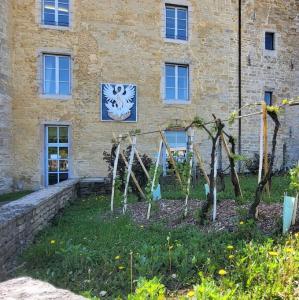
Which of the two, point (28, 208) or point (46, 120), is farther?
point (46, 120)

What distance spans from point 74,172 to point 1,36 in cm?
494

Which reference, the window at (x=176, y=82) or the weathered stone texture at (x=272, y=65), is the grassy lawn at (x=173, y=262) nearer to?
the window at (x=176, y=82)

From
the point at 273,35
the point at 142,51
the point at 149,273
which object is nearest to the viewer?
the point at 149,273

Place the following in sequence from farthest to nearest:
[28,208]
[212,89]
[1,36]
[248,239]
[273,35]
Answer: [273,35] → [212,89] → [1,36] → [28,208] → [248,239]

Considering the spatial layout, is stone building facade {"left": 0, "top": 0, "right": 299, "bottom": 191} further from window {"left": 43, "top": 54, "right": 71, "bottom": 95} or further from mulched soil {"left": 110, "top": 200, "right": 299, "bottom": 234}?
mulched soil {"left": 110, "top": 200, "right": 299, "bottom": 234}

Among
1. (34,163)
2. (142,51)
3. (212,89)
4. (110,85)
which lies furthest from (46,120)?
(212,89)

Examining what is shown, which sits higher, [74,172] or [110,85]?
[110,85]

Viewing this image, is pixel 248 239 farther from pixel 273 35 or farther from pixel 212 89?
pixel 273 35

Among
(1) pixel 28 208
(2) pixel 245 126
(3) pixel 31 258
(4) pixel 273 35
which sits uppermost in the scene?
(4) pixel 273 35

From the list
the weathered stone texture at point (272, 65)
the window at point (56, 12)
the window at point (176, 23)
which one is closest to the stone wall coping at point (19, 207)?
the window at point (56, 12)

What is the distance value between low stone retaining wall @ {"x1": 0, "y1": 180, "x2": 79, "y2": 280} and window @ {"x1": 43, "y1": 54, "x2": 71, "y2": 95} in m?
6.68

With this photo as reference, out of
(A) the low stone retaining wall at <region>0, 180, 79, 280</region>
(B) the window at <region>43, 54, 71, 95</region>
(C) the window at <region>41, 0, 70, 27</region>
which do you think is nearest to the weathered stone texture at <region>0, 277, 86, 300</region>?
(A) the low stone retaining wall at <region>0, 180, 79, 280</region>

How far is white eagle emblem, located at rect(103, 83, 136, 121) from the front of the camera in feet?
44.5

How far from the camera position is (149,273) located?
369cm
